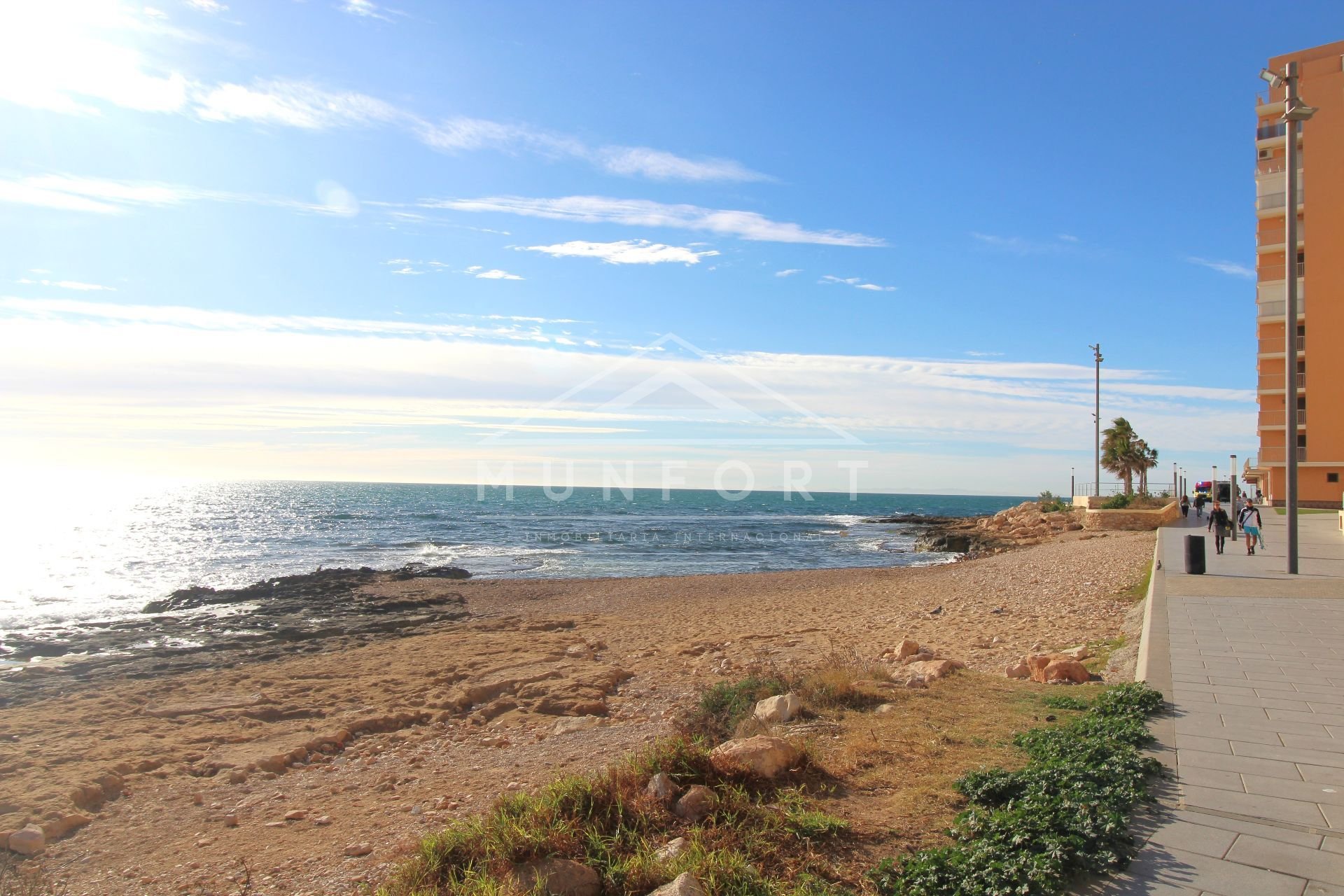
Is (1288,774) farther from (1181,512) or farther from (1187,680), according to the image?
(1181,512)

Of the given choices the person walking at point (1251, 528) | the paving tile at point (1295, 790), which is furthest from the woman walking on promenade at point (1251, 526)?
the paving tile at point (1295, 790)

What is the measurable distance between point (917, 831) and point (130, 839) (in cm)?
612

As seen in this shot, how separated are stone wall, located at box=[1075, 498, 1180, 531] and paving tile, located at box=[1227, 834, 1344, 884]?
34073mm

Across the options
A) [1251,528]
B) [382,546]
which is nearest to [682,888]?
[1251,528]

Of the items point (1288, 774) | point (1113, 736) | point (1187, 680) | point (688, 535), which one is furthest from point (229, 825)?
point (688, 535)

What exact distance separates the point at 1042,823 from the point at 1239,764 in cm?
183

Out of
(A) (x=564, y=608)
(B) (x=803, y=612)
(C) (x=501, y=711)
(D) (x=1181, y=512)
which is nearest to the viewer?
(C) (x=501, y=711)

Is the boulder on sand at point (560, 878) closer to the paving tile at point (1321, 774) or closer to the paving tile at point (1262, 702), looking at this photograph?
the paving tile at point (1321, 774)

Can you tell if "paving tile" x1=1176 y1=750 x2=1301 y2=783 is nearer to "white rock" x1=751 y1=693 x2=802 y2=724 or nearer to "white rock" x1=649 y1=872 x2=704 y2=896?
"white rock" x1=751 y1=693 x2=802 y2=724

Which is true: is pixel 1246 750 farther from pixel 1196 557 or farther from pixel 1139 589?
pixel 1139 589

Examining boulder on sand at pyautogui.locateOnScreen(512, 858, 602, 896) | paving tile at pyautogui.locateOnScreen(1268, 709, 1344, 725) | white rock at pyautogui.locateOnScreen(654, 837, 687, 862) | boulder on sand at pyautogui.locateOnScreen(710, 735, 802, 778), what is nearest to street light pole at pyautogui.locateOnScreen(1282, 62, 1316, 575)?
paving tile at pyautogui.locateOnScreen(1268, 709, 1344, 725)

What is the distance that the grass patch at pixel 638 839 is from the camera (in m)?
3.74

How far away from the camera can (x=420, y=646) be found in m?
15.3

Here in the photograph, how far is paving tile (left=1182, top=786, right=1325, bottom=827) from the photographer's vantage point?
13.3 feet
